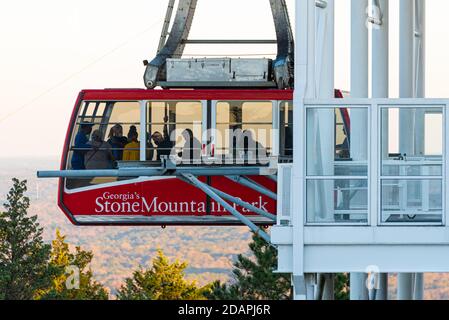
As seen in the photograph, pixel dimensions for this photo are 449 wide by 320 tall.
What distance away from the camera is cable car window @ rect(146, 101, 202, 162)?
93.5 feet

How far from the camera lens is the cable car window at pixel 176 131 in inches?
1121

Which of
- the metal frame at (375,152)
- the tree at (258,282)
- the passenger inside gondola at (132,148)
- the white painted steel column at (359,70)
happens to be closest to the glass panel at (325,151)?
the metal frame at (375,152)

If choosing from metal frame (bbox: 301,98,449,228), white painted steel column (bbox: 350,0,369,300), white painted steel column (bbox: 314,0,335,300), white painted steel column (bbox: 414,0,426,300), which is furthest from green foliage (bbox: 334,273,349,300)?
metal frame (bbox: 301,98,449,228)

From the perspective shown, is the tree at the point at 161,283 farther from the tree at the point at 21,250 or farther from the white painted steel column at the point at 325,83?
the white painted steel column at the point at 325,83

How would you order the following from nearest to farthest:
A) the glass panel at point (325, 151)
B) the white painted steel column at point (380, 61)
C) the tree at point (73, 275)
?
the glass panel at point (325, 151), the white painted steel column at point (380, 61), the tree at point (73, 275)

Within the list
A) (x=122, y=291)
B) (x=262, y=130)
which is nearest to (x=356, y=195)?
(x=262, y=130)

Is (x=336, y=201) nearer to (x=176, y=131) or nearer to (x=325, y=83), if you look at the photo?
(x=325, y=83)

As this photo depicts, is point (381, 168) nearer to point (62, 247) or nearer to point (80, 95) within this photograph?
point (80, 95)

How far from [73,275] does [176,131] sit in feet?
163

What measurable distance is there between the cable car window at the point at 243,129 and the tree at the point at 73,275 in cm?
4470

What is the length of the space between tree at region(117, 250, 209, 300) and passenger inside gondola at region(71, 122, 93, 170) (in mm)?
48224

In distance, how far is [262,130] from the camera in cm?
2848
